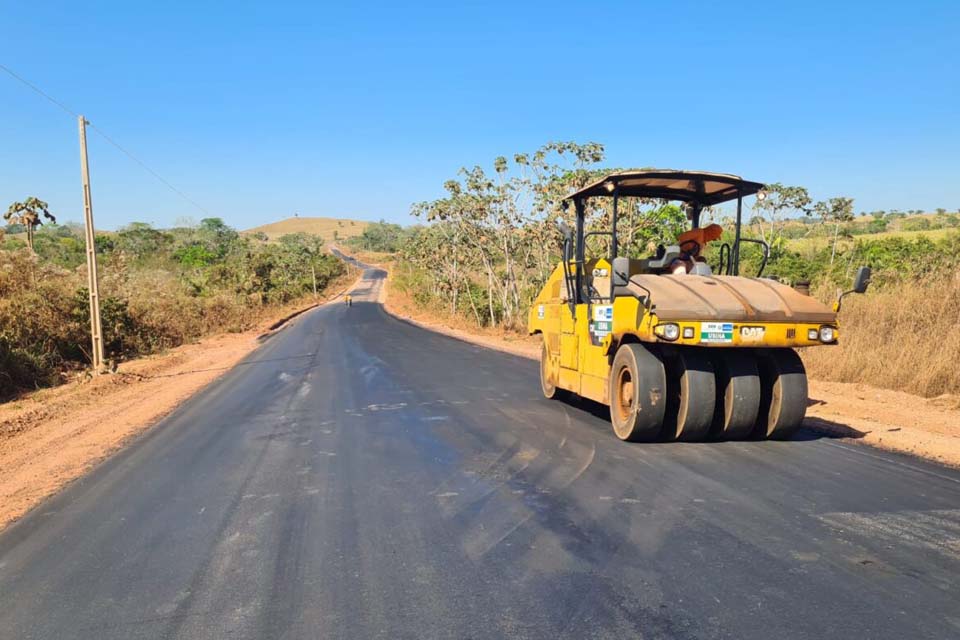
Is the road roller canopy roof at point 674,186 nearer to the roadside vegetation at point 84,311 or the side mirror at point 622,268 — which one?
the side mirror at point 622,268

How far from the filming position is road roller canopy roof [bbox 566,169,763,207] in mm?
7715

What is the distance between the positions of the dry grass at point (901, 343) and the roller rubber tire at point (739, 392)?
4740 millimetres

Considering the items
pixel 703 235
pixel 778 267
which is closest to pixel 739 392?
pixel 703 235

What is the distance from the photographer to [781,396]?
6.91 meters

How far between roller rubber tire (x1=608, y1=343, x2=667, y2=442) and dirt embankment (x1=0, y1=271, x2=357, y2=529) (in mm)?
5666

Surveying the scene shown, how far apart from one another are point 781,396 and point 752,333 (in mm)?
945

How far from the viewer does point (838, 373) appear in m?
11.6

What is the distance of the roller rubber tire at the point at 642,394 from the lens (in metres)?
6.81

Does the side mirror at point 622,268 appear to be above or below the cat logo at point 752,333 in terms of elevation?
above

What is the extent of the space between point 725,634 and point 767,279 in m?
5.34

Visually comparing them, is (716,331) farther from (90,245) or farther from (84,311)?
(84,311)

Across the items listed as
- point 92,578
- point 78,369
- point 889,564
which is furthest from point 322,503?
point 78,369

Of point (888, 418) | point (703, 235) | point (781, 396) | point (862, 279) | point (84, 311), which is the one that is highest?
point (703, 235)

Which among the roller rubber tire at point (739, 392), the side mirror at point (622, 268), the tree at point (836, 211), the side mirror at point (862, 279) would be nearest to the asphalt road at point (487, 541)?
the roller rubber tire at point (739, 392)
